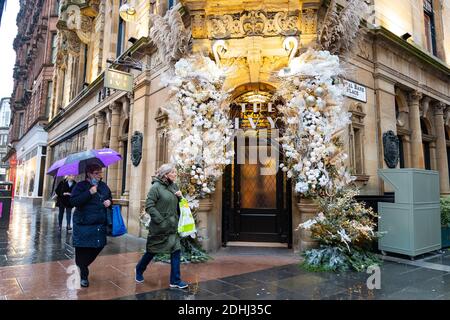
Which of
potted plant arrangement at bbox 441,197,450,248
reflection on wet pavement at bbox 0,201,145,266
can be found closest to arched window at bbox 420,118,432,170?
potted plant arrangement at bbox 441,197,450,248

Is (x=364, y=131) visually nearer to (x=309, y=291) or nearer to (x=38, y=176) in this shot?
(x=309, y=291)

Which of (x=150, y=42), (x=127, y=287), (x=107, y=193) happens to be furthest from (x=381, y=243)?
(x=150, y=42)

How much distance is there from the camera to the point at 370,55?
9680 millimetres

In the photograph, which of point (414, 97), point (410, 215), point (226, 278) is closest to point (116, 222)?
point (226, 278)

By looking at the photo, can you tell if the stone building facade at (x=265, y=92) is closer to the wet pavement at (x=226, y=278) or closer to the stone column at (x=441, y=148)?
the stone column at (x=441, y=148)

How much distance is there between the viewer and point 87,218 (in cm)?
456

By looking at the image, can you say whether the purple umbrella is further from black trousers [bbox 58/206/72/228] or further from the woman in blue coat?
black trousers [bbox 58/206/72/228]

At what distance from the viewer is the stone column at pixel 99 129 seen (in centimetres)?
1435

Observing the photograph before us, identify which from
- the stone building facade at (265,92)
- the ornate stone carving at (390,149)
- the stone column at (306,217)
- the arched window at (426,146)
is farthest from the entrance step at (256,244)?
the arched window at (426,146)

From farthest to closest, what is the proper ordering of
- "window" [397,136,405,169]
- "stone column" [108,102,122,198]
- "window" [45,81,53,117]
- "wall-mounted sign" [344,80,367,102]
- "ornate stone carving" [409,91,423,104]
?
"window" [45,81,53,117] < "stone column" [108,102,122,198] < "ornate stone carving" [409,91,423,104] < "window" [397,136,405,169] < "wall-mounted sign" [344,80,367,102]

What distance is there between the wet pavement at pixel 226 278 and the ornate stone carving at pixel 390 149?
3.11 metres

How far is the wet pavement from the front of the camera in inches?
173

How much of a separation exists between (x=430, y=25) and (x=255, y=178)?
1247 centimetres

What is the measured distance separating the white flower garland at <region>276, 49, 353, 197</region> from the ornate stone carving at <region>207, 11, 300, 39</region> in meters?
1.18
